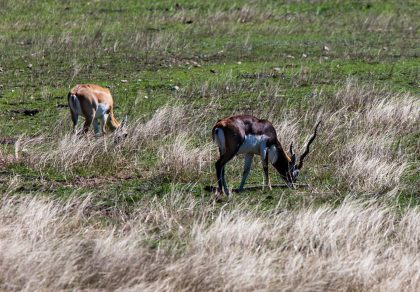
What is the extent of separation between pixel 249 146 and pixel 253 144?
0.05 m

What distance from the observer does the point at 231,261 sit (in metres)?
8.09

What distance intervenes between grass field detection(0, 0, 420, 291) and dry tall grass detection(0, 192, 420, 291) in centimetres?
2

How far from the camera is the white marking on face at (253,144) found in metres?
11.0

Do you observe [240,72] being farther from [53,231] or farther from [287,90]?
[53,231]

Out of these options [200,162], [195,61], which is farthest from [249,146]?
[195,61]

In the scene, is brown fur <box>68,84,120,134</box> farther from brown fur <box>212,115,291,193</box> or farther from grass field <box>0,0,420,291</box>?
brown fur <box>212,115,291,193</box>

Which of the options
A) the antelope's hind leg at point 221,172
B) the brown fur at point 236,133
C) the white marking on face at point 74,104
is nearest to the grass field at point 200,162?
the antelope's hind leg at point 221,172

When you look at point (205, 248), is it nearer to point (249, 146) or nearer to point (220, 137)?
point (220, 137)

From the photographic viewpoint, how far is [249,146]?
36.3 ft

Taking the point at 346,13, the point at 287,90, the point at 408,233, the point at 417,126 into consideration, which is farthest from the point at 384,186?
the point at 346,13

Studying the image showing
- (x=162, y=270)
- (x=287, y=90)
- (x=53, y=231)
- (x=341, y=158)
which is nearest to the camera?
(x=162, y=270)

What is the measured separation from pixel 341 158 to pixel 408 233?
10.5 ft

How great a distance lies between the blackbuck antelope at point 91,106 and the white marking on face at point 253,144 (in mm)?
3044

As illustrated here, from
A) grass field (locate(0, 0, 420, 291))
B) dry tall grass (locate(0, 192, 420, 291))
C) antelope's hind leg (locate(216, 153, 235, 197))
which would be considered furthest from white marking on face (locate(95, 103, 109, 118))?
dry tall grass (locate(0, 192, 420, 291))
